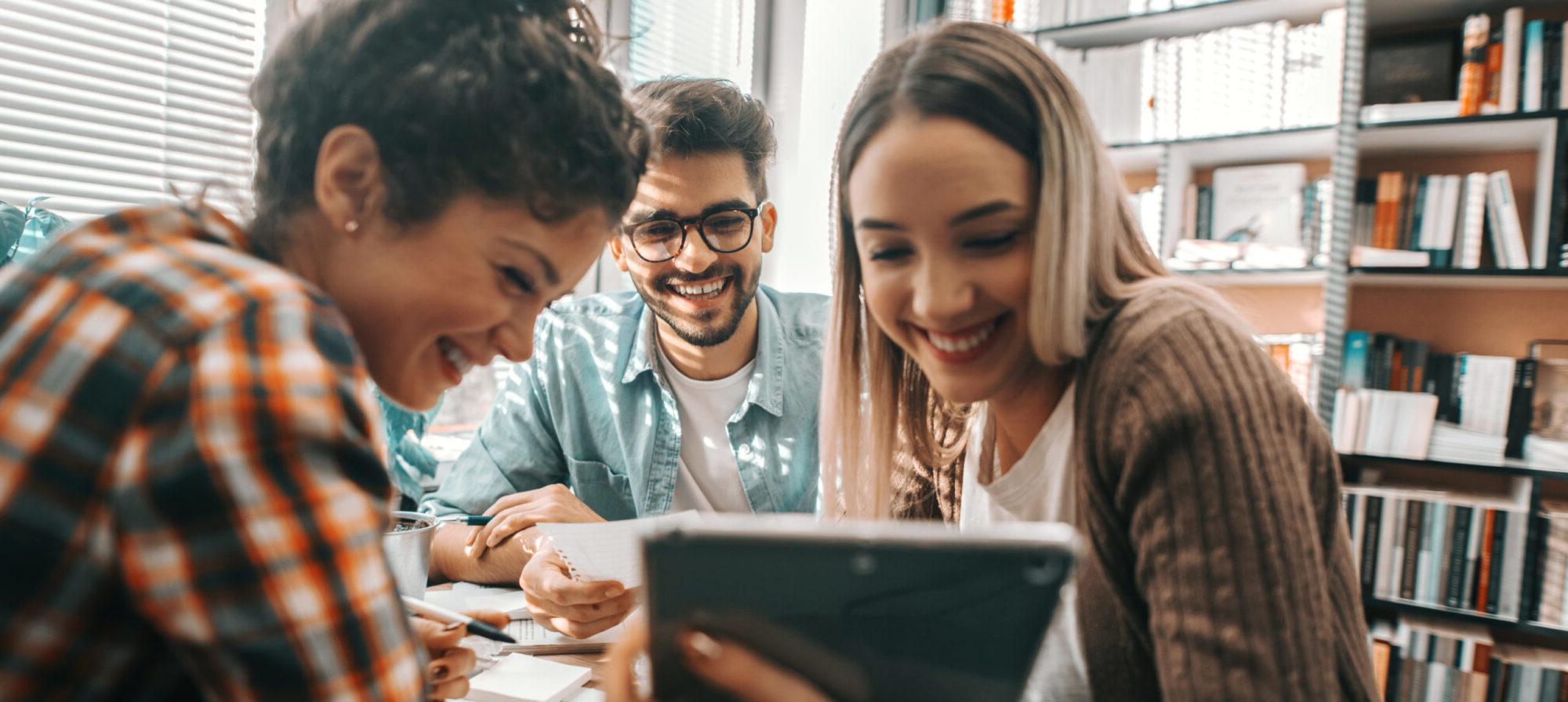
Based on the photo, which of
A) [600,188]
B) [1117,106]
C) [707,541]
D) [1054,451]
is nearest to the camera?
[707,541]

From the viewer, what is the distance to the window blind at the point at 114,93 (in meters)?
1.56

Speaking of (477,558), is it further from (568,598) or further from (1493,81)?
(1493,81)

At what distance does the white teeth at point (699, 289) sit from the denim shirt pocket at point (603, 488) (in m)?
0.39

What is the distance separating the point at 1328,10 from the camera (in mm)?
2500

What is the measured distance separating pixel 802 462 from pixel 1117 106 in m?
1.75

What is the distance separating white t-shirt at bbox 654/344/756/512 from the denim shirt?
2 cm

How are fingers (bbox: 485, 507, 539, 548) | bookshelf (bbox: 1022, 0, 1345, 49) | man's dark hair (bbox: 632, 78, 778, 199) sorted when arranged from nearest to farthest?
1. fingers (bbox: 485, 507, 539, 548)
2. man's dark hair (bbox: 632, 78, 778, 199)
3. bookshelf (bbox: 1022, 0, 1345, 49)

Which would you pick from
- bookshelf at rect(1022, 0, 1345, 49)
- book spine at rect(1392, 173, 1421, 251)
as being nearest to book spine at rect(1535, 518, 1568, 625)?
book spine at rect(1392, 173, 1421, 251)

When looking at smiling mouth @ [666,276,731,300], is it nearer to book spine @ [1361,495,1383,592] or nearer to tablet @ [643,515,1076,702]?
tablet @ [643,515,1076,702]

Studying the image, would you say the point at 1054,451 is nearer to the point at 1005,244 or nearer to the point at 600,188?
the point at 1005,244

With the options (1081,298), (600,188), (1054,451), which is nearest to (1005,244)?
(1081,298)

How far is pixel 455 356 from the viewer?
2.79ft

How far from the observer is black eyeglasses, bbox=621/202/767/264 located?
1.69m

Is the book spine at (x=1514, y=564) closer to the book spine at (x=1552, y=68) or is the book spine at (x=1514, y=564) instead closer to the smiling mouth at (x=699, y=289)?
the book spine at (x=1552, y=68)
